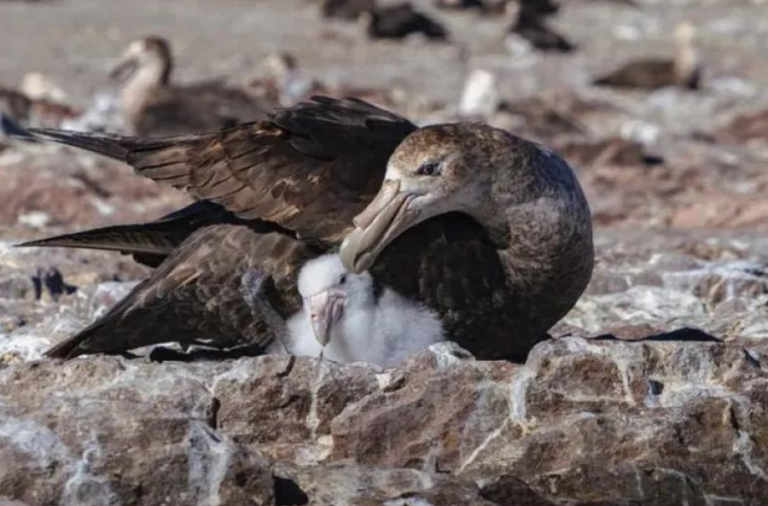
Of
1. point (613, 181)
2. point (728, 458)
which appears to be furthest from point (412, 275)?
point (613, 181)

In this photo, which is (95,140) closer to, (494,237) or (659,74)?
(494,237)

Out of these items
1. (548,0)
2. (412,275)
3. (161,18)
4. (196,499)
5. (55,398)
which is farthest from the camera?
(548,0)

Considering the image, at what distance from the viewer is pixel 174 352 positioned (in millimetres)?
6148

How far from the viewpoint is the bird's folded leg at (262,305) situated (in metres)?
5.90

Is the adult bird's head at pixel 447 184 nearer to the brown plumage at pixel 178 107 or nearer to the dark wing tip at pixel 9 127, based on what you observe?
the dark wing tip at pixel 9 127

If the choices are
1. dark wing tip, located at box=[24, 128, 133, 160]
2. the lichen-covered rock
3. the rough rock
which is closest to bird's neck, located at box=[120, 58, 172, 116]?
dark wing tip, located at box=[24, 128, 133, 160]

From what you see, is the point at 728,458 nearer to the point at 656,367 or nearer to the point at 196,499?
the point at 656,367

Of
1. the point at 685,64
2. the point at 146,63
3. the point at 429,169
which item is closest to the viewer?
the point at 429,169

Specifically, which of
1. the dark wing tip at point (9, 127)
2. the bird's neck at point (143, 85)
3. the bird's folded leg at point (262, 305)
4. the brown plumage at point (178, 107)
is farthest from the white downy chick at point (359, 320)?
the bird's neck at point (143, 85)

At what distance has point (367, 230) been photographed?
18.5 ft

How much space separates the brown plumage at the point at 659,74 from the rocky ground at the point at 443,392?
14.9 feet

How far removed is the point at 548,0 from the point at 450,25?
132 cm

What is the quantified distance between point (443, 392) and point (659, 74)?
12.6 meters

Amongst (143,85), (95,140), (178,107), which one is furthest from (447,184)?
(143,85)
